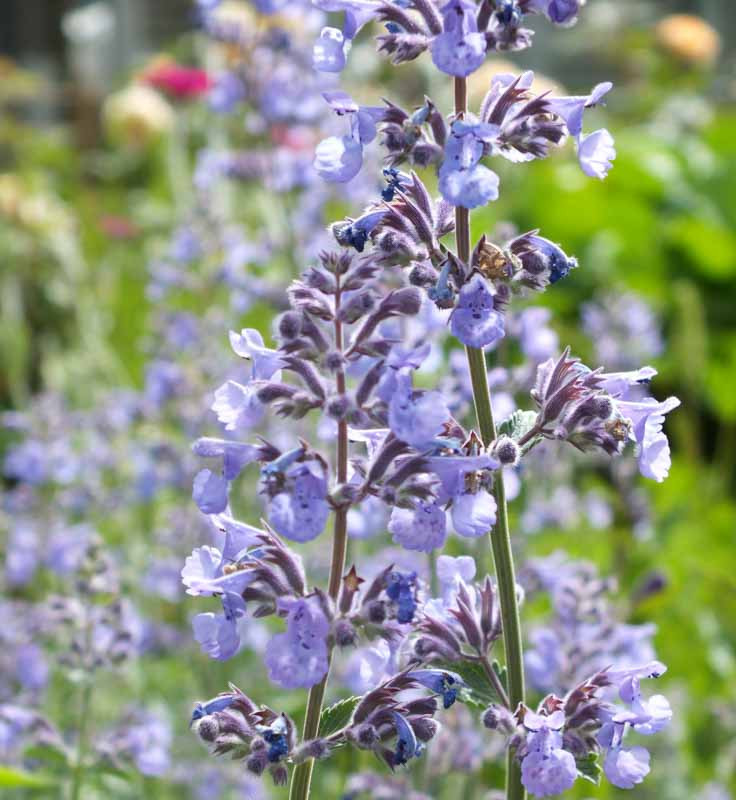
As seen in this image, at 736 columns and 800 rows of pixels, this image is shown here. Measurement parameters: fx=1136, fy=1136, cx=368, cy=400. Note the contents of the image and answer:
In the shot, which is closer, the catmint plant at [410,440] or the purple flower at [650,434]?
the catmint plant at [410,440]


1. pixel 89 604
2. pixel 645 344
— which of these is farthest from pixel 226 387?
pixel 645 344

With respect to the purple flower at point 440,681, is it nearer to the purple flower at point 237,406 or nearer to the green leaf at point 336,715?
the green leaf at point 336,715

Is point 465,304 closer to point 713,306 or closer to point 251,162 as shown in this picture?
point 251,162

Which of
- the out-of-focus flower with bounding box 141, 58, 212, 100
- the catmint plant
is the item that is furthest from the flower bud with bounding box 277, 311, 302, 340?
the out-of-focus flower with bounding box 141, 58, 212, 100

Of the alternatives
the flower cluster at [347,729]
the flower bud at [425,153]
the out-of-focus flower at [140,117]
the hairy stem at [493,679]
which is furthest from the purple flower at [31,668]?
the out-of-focus flower at [140,117]

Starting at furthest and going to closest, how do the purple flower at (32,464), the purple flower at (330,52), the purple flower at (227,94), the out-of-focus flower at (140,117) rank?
the out-of-focus flower at (140,117)
the purple flower at (32,464)
the purple flower at (227,94)
the purple flower at (330,52)

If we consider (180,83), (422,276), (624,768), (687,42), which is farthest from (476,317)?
(687,42)
